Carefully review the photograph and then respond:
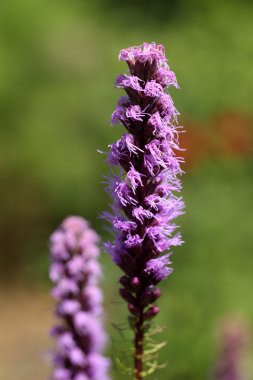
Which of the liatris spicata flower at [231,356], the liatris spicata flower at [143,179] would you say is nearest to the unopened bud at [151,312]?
the liatris spicata flower at [143,179]

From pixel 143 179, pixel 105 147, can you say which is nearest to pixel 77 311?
pixel 143 179

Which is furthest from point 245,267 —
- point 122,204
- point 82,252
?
point 122,204

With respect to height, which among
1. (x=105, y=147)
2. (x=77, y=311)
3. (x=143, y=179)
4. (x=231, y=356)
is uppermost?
(x=105, y=147)

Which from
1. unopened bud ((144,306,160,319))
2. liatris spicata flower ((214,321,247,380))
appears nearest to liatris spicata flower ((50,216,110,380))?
unopened bud ((144,306,160,319))

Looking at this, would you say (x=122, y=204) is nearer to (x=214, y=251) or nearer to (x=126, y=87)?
(x=126, y=87)

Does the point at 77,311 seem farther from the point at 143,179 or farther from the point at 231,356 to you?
the point at 231,356
